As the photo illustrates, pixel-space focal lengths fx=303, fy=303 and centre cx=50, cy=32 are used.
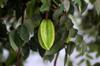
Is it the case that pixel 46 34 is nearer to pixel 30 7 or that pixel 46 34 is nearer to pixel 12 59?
pixel 30 7

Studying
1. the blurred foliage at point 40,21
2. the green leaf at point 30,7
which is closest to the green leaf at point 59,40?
the blurred foliage at point 40,21

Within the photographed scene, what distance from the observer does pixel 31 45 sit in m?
0.94

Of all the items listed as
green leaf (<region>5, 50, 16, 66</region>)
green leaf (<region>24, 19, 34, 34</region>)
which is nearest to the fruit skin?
green leaf (<region>24, 19, 34, 34</region>)

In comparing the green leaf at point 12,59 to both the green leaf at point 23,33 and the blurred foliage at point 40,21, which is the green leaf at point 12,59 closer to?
the blurred foliage at point 40,21

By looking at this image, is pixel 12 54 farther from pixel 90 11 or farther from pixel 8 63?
pixel 90 11

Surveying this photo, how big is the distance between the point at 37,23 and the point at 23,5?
0.45 feet

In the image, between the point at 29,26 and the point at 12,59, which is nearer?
the point at 29,26

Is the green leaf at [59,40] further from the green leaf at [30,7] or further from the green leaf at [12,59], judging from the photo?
the green leaf at [12,59]

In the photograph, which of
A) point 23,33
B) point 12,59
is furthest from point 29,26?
point 12,59

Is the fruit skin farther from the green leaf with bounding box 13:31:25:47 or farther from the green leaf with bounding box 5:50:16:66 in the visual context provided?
the green leaf with bounding box 5:50:16:66

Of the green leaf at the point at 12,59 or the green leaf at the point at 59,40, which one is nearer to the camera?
the green leaf at the point at 59,40

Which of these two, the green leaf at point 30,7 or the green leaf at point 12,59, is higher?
the green leaf at point 12,59

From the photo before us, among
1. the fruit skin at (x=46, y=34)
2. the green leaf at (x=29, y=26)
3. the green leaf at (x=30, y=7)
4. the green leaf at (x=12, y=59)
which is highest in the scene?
the green leaf at (x=12, y=59)

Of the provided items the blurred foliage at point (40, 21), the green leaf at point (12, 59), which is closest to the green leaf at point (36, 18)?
the blurred foliage at point (40, 21)
